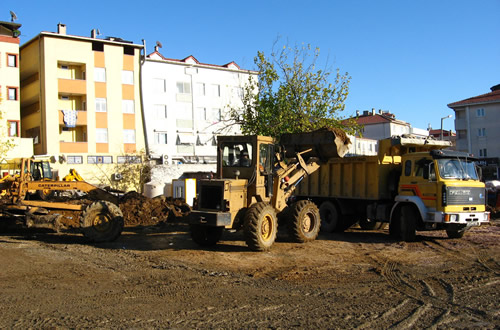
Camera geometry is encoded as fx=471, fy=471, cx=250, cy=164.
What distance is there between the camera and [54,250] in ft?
40.5

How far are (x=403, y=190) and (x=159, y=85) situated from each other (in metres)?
35.2

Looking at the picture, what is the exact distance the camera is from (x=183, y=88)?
154 ft

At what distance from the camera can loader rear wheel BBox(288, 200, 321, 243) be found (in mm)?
12945

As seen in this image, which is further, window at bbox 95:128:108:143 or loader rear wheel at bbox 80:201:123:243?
window at bbox 95:128:108:143

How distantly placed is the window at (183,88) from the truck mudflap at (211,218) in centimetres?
3618

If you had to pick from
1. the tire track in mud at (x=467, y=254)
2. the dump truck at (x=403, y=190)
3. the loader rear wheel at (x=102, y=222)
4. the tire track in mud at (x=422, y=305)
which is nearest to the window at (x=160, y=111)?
the dump truck at (x=403, y=190)

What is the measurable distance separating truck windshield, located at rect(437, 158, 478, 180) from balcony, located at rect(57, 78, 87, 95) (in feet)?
115

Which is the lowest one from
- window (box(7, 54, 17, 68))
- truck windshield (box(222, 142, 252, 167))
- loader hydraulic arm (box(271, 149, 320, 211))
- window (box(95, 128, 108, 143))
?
loader hydraulic arm (box(271, 149, 320, 211))

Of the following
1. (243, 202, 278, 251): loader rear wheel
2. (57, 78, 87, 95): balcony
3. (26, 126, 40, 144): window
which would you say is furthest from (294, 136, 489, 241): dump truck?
(26, 126, 40, 144): window

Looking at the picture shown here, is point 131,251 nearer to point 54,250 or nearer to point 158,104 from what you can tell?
point 54,250

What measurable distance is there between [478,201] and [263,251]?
6467 mm

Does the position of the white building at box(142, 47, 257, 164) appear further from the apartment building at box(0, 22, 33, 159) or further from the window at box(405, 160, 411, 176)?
the window at box(405, 160, 411, 176)

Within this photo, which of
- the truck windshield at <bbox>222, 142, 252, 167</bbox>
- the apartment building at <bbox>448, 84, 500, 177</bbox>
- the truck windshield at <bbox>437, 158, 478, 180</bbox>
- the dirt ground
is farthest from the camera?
the apartment building at <bbox>448, 84, 500, 177</bbox>

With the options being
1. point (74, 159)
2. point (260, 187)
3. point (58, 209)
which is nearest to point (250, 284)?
point (260, 187)
